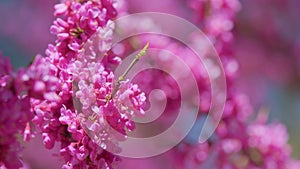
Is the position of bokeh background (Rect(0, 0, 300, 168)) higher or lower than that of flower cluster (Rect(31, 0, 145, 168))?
lower

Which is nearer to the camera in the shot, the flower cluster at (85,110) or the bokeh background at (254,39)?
the flower cluster at (85,110)

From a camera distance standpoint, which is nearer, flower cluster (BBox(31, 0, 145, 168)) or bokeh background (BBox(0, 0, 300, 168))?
flower cluster (BBox(31, 0, 145, 168))

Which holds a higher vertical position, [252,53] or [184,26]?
[184,26]

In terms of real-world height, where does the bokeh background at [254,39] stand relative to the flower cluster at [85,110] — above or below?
below

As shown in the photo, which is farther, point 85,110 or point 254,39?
point 254,39

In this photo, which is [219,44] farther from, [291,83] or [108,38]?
[291,83]

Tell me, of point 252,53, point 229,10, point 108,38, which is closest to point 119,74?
point 108,38

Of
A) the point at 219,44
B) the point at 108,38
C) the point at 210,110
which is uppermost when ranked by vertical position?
the point at 108,38

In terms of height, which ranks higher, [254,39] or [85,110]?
[85,110]
